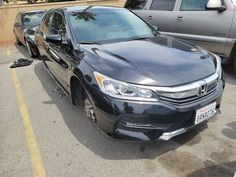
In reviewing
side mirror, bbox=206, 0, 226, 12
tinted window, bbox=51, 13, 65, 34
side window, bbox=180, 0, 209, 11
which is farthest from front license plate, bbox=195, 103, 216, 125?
side window, bbox=180, 0, 209, 11

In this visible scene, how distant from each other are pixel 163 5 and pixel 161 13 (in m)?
0.21

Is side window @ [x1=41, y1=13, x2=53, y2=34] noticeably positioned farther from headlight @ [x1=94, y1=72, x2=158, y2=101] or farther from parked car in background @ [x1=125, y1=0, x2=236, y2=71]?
headlight @ [x1=94, y1=72, x2=158, y2=101]

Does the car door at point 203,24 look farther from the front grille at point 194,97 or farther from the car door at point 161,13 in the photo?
the front grille at point 194,97

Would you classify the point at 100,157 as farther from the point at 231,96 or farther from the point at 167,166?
the point at 231,96

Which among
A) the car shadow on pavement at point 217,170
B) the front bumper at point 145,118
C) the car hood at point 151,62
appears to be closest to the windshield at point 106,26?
the car hood at point 151,62

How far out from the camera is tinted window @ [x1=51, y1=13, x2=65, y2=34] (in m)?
4.56

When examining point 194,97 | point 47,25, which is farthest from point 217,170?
point 47,25

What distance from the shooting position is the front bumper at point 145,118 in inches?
111

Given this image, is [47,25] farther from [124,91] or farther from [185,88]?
[185,88]

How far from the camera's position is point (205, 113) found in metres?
3.10

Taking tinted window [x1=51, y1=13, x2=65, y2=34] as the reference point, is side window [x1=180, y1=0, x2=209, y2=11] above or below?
below

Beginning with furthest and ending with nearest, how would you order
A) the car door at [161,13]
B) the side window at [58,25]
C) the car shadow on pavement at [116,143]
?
the car door at [161,13] < the side window at [58,25] < the car shadow on pavement at [116,143]

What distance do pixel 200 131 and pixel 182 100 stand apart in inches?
36.2

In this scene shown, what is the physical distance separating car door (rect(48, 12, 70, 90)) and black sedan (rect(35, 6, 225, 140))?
0.11 feet
